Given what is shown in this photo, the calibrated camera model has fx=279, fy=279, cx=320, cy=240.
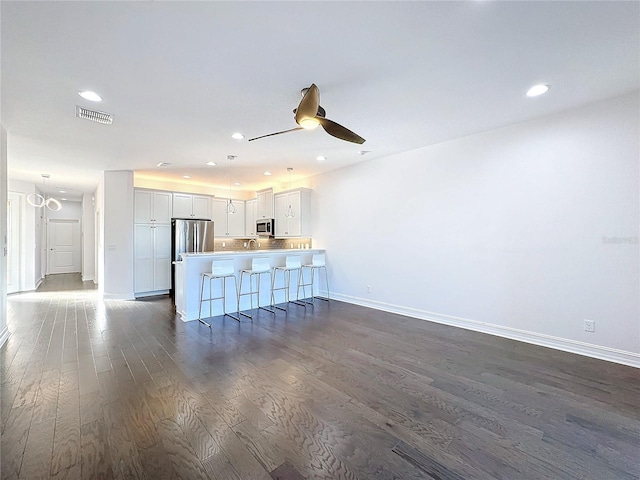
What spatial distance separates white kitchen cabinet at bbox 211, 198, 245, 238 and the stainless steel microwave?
62cm

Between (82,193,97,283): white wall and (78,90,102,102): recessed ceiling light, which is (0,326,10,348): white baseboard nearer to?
(78,90,102,102): recessed ceiling light

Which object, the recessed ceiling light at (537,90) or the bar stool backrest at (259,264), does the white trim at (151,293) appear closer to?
the bar stool backrest at (259,264)

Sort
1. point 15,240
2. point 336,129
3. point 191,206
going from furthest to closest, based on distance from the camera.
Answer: point 191,206, point 15,240, point 336,129

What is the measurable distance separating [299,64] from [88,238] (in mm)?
9637

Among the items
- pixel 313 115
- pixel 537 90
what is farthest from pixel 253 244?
pixel 537 90

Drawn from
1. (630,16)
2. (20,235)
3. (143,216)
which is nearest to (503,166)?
(630,16)

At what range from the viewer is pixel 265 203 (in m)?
7.52

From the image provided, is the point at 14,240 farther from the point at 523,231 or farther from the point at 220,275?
the point at 523,231

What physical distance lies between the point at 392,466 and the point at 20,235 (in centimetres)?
932

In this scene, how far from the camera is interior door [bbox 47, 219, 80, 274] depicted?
9.88 meters

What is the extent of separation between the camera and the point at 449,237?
4215 mm

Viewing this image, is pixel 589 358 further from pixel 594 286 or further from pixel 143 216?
pixel 143 216

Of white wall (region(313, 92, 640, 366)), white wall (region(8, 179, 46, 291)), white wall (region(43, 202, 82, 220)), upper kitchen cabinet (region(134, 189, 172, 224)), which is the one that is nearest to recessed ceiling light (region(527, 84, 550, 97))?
white wall (region(313, 92, 640, 366))

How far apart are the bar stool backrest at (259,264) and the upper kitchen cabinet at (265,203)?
2411 mm
